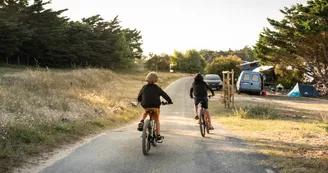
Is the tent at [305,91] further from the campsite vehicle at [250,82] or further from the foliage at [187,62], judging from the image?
the foliage at [187,62]

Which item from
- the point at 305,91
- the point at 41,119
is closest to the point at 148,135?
the point at 41,119

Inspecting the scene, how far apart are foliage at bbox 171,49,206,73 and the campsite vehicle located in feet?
266

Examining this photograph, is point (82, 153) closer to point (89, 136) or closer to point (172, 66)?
point (89, 136)

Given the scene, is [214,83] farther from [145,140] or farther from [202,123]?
[145,140]

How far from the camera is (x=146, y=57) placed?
106 metres

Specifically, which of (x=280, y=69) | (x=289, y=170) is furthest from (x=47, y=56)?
(x=289, y=170)

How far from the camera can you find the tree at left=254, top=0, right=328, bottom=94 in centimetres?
3042

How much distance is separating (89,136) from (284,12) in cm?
3015

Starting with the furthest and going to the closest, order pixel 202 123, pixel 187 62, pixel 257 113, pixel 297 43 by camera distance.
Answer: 1. pixel 187 62
2. pixel 297 43
3. pixel 257 113
4. pixel 202 123

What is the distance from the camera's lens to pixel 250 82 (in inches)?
1182

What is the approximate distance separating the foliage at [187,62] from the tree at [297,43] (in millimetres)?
75218

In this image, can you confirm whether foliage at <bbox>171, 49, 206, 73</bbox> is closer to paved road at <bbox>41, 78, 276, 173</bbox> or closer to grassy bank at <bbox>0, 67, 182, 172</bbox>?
grassy bank at <bbox>0, 67, 182, 172</bbox>

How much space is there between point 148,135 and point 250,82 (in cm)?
2400

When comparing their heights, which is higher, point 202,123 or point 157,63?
point 157,63
